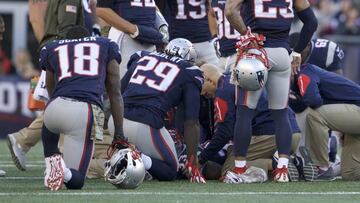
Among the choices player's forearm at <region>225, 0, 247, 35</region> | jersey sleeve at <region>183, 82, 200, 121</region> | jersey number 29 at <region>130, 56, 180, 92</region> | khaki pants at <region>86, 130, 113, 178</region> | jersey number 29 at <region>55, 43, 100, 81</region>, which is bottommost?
khaki pants at <region>86, 130, 113, 178</region>

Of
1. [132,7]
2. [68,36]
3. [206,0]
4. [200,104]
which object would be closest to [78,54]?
[68,36]

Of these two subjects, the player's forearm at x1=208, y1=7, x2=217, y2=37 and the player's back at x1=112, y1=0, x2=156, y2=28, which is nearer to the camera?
the player's back at x1=112, y1=0, x2=156, y2=28

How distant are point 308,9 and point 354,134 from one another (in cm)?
118

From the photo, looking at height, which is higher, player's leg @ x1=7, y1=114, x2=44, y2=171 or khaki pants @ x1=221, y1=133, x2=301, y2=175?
khaki pants @ x1=221, y1=133, x2=301, y2=175

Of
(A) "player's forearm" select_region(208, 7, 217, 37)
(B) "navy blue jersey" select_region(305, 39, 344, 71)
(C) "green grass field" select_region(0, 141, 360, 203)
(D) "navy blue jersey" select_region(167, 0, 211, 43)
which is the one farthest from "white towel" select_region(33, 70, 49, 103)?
(B) "navy blue jersey" select_region(305, 39, 344, 71)

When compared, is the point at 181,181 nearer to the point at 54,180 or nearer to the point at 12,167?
the point at 54,180

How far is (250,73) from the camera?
902 cm

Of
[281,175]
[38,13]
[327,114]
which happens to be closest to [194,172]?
[281,175]

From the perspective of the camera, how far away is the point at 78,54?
862cm

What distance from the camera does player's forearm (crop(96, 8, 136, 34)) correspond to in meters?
10.8

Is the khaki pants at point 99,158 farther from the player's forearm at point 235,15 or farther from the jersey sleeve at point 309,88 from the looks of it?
the jersey sleeve at point 309,88

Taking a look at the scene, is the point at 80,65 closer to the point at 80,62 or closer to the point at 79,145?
the point at 80,62

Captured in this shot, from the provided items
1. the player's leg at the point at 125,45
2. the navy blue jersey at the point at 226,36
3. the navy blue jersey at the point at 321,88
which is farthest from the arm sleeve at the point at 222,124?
the player's leg at the point at 125,45

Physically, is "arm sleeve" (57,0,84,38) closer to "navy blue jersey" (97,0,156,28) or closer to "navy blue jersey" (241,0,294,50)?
"navy blue jersey" (97,0,156,28)
